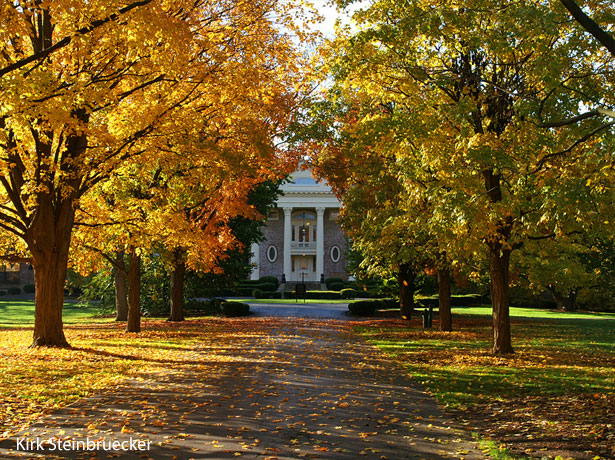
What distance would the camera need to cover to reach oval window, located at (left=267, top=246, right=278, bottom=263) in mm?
67000

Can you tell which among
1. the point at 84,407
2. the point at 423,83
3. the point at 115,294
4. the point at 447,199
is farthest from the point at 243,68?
the point at 115,294

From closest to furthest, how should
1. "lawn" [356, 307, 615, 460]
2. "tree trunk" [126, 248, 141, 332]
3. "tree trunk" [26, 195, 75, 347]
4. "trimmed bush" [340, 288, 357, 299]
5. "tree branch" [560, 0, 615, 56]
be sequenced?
"lawn" [356, 307, 615, 460]
"tree branch" [560, 0, 615, 56]
"tree trunk" [26, 195, 75, 347]
"tree trunk" [126, 248, 141, 332]
"trimmed bush" [340, 288, 357, 299]

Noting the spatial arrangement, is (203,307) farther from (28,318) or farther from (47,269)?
(47,269)

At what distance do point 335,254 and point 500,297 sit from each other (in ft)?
179

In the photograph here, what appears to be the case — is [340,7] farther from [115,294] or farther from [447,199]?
[115,294]

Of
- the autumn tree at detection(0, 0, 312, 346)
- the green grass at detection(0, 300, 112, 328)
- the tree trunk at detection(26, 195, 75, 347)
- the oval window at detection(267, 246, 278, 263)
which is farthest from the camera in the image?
the oval window at detection(267, 246, 278, 263)

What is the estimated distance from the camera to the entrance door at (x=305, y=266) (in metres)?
68.8

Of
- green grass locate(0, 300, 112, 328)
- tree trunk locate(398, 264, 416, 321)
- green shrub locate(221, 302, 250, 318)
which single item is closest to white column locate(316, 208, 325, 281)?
green grass locate(0, 300, 112, 328)

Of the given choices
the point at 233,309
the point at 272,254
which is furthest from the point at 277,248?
the point at 233,309

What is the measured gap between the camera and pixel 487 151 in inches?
393

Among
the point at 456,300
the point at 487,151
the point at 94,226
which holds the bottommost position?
the point at 456,300

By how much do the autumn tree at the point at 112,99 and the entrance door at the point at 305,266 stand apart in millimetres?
54274

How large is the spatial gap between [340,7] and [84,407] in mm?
8058

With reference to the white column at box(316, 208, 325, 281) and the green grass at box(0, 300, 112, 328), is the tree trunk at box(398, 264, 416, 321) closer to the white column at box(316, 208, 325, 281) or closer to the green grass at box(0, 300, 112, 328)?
the green grass at box(0, 300, 112, 328)
